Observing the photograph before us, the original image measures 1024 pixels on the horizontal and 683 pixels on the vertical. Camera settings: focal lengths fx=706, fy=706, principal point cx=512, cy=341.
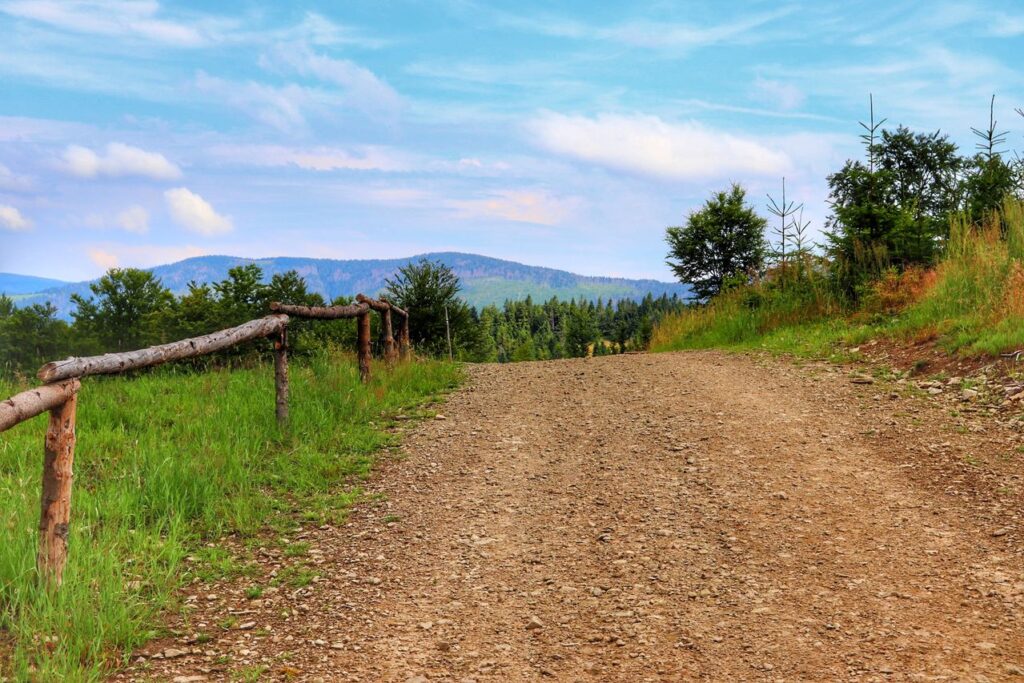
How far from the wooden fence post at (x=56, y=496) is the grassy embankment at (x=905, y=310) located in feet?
35.9

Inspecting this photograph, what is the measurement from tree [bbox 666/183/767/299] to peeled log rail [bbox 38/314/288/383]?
84.7 ft

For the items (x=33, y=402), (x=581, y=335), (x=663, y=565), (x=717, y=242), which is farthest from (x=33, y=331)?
(x=581, y=335)

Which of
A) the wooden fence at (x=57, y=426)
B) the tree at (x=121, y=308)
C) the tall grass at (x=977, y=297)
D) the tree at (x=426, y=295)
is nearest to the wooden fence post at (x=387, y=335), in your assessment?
the wooden fence at (x=57, y=426)

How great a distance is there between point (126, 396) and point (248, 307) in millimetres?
36291

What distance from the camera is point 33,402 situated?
448 cm

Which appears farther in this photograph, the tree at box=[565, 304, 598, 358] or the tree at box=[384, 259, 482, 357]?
the tree at box=[565, 304, 598, 358]

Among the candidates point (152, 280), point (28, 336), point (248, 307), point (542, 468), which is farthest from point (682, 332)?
point (152, 280)

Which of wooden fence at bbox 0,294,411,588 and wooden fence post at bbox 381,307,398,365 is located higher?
wooden fence post at bbox 381,307,398,365

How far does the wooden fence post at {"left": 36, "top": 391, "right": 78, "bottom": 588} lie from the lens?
15.1 feet

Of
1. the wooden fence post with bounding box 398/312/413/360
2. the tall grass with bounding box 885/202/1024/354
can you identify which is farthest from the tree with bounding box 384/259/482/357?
the tall grass with bounding box 885/202/1024/354

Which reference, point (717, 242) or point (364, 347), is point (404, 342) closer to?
point (364, 347)

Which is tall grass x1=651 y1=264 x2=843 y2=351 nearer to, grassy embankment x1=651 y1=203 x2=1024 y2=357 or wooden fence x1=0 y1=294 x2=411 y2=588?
grassy embankment x1=651 y1=203 x2=1024 y2=357

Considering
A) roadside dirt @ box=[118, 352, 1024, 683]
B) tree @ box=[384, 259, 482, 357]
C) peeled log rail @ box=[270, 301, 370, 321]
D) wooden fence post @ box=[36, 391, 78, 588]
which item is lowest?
roadside dirt @ box=[118, 352, 1024, 683]

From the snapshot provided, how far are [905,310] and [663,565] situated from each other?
11.3 meters
